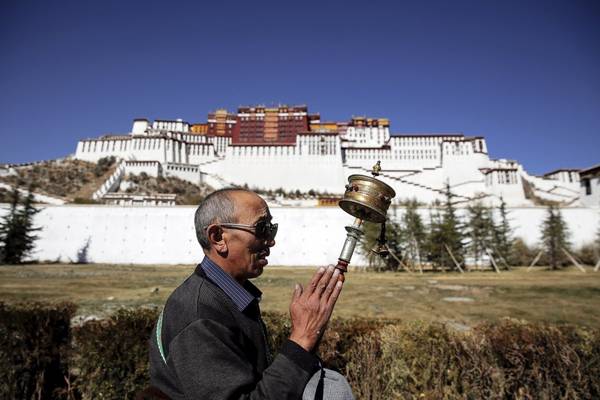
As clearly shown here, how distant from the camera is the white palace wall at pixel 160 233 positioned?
3494cm

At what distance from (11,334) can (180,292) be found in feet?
12.6

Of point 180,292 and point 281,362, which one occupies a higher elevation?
point 180,292

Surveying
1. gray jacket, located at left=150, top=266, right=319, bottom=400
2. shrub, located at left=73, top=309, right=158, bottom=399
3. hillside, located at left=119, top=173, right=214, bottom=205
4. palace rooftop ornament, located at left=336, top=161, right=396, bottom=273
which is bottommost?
shrub, located at left=73, top=309, right=158, bottom=399

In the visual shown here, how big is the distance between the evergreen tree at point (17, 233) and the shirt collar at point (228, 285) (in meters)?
39.0

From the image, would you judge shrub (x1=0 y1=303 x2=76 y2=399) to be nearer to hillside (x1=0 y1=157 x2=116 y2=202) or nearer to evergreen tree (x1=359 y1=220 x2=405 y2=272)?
evergreen tree (x1=359 y1=220 x2=405 y2=272)

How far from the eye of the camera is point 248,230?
5.86ft

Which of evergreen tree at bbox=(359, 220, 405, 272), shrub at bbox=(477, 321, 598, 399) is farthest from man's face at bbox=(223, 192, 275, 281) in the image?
evergreen tree at bbox=(359, 220, 405, 272)

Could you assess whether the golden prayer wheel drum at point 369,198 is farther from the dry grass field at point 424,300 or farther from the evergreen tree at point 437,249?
the evergreen tree at point 437,249

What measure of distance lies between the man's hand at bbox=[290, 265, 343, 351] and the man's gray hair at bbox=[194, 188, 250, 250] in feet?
1.80

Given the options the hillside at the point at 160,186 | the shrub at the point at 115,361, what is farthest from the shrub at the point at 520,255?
the hillside at the point at 160,186

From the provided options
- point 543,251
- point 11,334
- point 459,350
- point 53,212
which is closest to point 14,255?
point 53,212

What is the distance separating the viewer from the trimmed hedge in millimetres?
3752

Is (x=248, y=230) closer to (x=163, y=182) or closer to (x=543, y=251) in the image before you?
(x=543, y=251)

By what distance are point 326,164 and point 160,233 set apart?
43766mm
